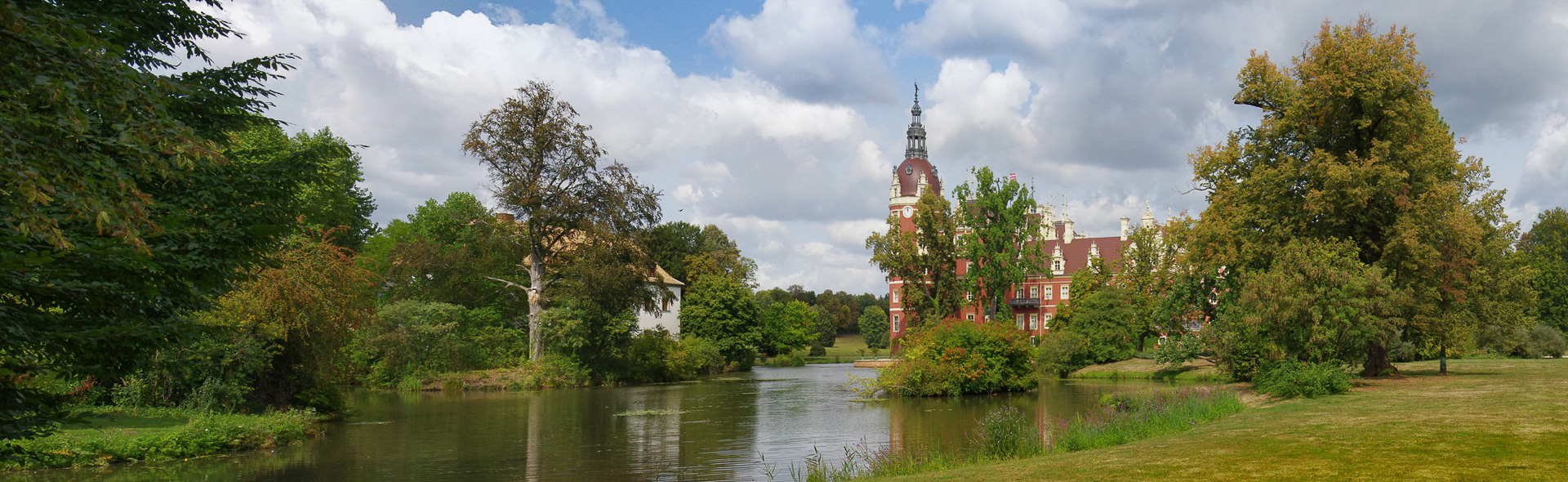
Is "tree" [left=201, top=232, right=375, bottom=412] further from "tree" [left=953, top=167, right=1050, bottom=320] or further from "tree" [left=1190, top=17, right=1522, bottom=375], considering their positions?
"tree" [left=953, top=167, right=1050, bottom=320]

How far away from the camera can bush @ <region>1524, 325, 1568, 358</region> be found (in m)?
45.7

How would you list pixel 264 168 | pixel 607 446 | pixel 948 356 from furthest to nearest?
pixel 948 356, pixel 607 446, pixel 264 168

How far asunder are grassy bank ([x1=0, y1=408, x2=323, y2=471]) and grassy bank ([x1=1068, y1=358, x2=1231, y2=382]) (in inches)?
1434

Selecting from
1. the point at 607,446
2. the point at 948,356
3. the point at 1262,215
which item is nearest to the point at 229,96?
the point at 607,446

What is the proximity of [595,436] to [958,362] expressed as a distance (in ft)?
50.2

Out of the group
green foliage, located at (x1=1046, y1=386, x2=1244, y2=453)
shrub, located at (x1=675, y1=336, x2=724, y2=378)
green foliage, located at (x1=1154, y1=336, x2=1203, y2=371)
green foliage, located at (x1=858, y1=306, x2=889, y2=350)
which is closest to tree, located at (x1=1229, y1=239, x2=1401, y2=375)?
green foliage, located at (x1=1046, y1=386, x2=1244, y2=453)

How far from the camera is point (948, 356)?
107 ft

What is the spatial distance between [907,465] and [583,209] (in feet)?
102

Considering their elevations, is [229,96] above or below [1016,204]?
below

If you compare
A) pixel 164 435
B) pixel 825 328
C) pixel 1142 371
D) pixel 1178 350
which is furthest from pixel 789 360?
pixel 164 435

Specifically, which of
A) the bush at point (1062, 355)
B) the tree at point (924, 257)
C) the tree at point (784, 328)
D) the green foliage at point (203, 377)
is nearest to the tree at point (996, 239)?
the tree at point (924, 257)

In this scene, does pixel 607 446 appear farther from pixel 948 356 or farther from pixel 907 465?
pixel 948 356

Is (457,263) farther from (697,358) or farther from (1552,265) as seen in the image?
(1552,265)

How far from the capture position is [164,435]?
669 inches
